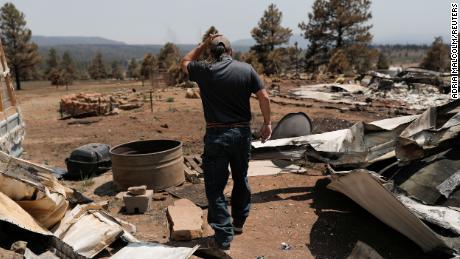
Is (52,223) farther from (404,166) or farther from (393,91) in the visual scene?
(393,91)

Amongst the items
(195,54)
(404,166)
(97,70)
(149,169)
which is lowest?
(97,70)

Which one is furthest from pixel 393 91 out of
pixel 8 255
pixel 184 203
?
pixel 8 255

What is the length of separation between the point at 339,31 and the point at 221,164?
38.1 m

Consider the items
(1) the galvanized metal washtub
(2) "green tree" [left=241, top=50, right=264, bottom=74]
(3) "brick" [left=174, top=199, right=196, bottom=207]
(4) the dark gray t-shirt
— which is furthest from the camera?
(2) "green tree" [left=241, top=50, right=264, bottom=74]

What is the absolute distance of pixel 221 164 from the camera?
165 inches

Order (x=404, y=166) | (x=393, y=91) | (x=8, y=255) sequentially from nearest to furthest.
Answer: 1. (x=8, y=255)
2. (x=404, y=166)
3. (x=393, y=91)

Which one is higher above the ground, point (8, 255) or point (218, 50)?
point (218, 50)

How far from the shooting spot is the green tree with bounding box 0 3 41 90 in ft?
126

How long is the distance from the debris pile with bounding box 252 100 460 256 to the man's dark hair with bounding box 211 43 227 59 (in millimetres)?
1817

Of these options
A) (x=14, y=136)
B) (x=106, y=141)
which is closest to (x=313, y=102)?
(x=106, y=141)

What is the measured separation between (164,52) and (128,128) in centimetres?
3405

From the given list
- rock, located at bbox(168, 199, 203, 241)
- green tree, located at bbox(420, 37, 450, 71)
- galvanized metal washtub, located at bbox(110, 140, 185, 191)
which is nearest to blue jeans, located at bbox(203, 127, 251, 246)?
rock, located at bbox(168, 199, 203, 241)

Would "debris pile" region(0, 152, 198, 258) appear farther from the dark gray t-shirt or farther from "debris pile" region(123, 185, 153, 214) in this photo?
the dark gray t-shirt

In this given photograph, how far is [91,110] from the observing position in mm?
16016
